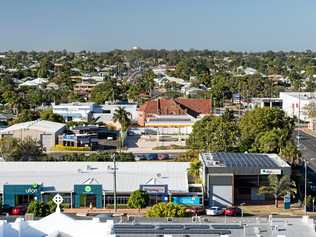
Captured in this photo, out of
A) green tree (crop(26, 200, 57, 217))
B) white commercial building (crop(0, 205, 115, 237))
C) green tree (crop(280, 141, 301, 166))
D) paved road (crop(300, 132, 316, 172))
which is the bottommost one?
paved road (crop(300, 132, 316, 172))

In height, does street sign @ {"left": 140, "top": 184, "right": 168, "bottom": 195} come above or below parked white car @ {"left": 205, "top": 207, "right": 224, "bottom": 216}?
above

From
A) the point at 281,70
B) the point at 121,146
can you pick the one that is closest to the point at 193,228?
the point at 121,146

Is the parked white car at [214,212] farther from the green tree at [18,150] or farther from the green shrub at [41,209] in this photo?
the green tree at [18,150]

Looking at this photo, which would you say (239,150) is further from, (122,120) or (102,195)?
(122,120)

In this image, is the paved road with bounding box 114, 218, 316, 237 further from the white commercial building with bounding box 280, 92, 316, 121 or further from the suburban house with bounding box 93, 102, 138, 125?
the white commercial building with bounding box 280, 92, 316, 121

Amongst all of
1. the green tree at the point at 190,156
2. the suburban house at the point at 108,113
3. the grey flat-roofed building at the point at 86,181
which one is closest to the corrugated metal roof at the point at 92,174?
the grey flat-roofed building at the point at 86,181

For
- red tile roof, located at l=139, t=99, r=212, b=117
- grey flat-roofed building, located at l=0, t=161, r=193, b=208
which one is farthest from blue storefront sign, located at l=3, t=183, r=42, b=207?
red tile roof, located at l=139, t=99, r=212, b=117

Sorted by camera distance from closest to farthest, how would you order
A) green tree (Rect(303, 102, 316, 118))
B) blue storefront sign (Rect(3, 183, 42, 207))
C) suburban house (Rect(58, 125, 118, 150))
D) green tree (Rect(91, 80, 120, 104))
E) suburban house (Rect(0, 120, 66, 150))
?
blue storefront sign (Rect(3, 183, 42, 207)), suburban house (Rect(0, 120, 66, 150)), suburban house (Rect(58, 125, 118, 150)), green tree (Rect(303, 102, 316, 118)), green tree (Rect(91, 80, 120, 104))
